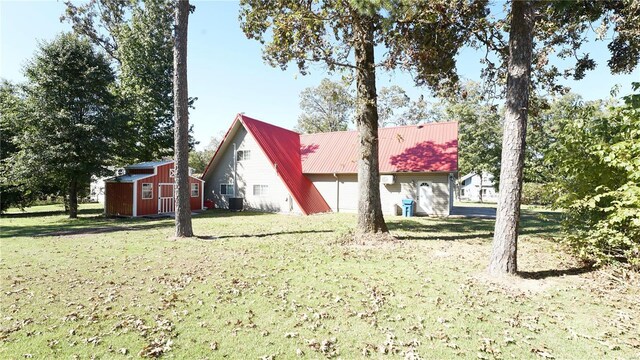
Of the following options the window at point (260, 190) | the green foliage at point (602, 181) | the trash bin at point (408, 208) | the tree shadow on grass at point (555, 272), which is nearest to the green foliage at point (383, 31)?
the green foliage at point (602, 181)

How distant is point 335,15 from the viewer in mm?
9492

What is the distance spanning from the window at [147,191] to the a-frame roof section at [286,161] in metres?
4.92

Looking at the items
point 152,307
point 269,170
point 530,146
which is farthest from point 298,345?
point 530,146

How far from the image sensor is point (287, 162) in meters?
21.6

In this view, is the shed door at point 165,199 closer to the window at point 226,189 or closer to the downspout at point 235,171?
the window at point 226,189

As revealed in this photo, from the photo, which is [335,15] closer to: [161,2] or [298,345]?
[298,345]

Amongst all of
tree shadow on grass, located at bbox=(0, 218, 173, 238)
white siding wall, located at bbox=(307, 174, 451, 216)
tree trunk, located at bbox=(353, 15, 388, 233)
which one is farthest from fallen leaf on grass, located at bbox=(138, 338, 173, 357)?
white siding wall, located at bbox=(307, 174, 451, 216)

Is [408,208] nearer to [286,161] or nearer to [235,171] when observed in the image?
[286,161]

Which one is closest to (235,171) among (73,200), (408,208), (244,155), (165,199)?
(244,155)

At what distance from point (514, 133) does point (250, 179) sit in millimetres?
17891

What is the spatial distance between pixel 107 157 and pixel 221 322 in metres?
18.2

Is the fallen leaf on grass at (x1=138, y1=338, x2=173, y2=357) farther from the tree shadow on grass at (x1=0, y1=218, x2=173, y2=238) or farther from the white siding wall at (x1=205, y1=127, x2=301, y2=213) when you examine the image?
the white siding wall at (x1=205, y1=127, x2=301, y2=213)

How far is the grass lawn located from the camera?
3979 mm

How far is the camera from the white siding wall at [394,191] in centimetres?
1891
